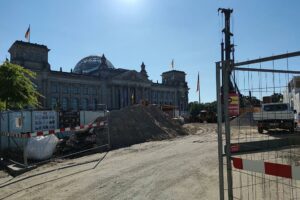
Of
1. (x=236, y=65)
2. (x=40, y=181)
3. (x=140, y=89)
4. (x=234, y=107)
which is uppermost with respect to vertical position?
(x=140, y=89)

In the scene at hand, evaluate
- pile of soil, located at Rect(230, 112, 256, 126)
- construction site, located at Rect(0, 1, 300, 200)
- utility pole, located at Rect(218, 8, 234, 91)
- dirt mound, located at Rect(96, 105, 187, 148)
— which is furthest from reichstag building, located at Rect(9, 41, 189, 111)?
pile of soil, located at Rect(230, 112, 256, 126)

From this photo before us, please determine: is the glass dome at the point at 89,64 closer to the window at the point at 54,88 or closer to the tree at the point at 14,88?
the window at the point at 54,88

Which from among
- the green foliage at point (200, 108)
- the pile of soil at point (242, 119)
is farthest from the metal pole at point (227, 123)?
the green foliage at point (200, 108)

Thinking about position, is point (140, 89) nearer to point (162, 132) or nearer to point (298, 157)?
point (162, 132)

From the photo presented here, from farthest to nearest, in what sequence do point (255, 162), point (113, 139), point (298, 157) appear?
point (113, 139), point (298, 157), point (255, 162)

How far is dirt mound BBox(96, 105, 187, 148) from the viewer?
17898mm

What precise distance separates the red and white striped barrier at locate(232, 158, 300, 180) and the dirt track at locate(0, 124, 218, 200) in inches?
88.3

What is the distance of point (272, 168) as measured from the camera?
414cm

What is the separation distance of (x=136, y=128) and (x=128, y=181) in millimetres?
11680

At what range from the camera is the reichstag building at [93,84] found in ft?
247

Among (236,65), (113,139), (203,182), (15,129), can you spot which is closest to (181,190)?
(203,182)

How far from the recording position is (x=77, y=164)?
11.6 metres

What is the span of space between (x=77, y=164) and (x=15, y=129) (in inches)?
295

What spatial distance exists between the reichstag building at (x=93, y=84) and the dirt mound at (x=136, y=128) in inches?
1709
